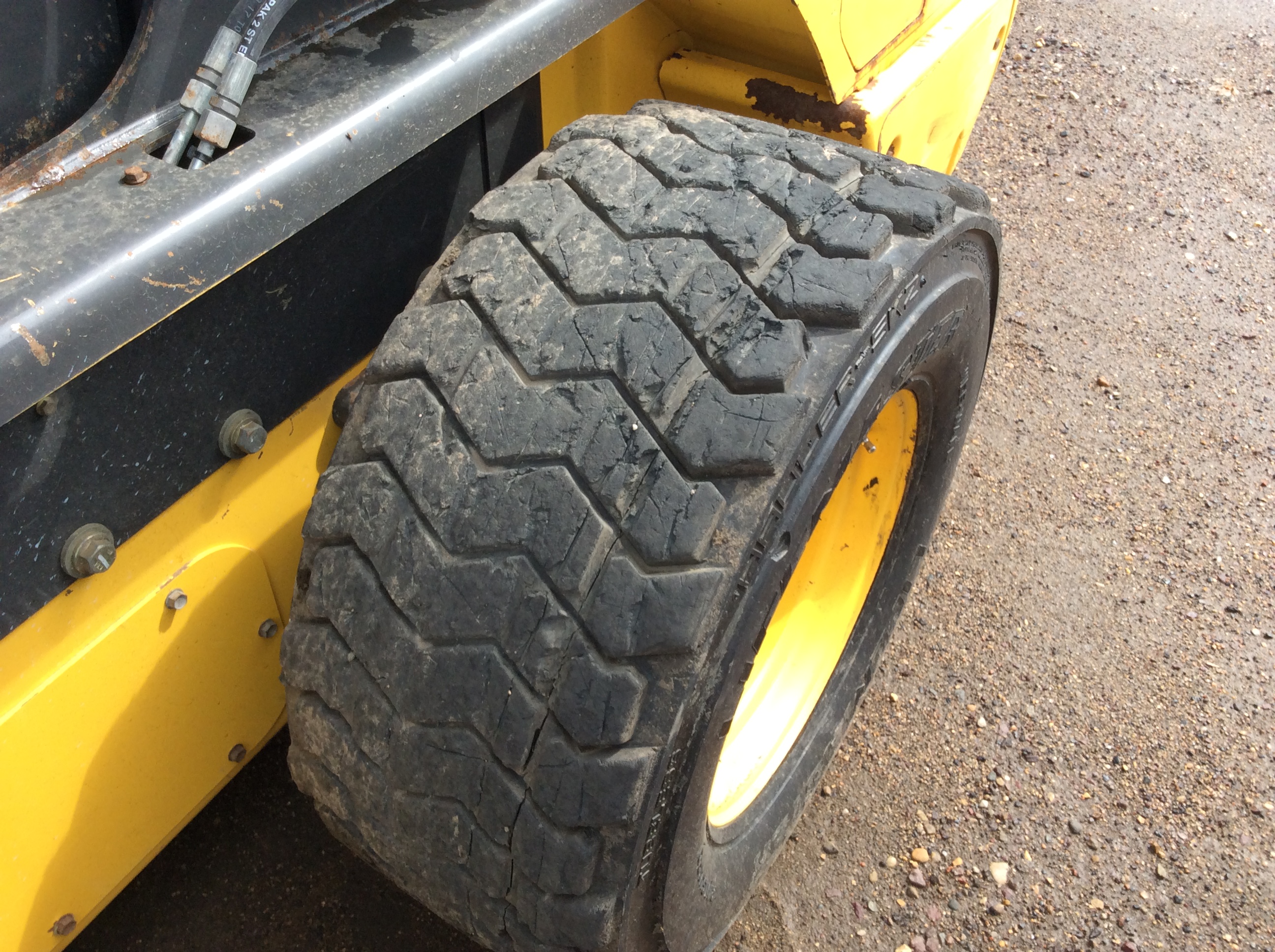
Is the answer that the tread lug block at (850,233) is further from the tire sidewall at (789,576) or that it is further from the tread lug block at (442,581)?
the tread lug block at (442,581)

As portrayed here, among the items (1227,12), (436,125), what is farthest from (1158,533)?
(1227,12)

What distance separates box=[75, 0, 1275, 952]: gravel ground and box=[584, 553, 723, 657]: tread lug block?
950 mm

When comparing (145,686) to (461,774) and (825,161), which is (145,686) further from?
(825,161)

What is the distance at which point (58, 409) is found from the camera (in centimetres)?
99

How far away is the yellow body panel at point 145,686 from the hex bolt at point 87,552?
41 millimetres

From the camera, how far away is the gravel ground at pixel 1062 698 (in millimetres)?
1779

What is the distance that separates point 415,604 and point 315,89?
53 centimetres

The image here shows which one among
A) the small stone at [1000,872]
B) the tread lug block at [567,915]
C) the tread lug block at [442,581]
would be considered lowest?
the small stone at [1000,872]

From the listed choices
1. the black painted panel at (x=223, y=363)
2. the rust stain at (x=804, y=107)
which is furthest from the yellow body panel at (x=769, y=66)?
the black painted panel at (x=223, y=363)

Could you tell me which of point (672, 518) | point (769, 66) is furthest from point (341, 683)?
point (769, 66)

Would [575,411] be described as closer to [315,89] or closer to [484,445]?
[484,445]

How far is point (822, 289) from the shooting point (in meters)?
1.15

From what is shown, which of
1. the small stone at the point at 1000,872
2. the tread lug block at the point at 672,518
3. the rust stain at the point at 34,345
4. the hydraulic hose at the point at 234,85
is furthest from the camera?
the small stone at the point at 1000,872

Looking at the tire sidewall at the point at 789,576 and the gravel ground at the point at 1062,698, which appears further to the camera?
the gravel ground at the point at 1062,698
